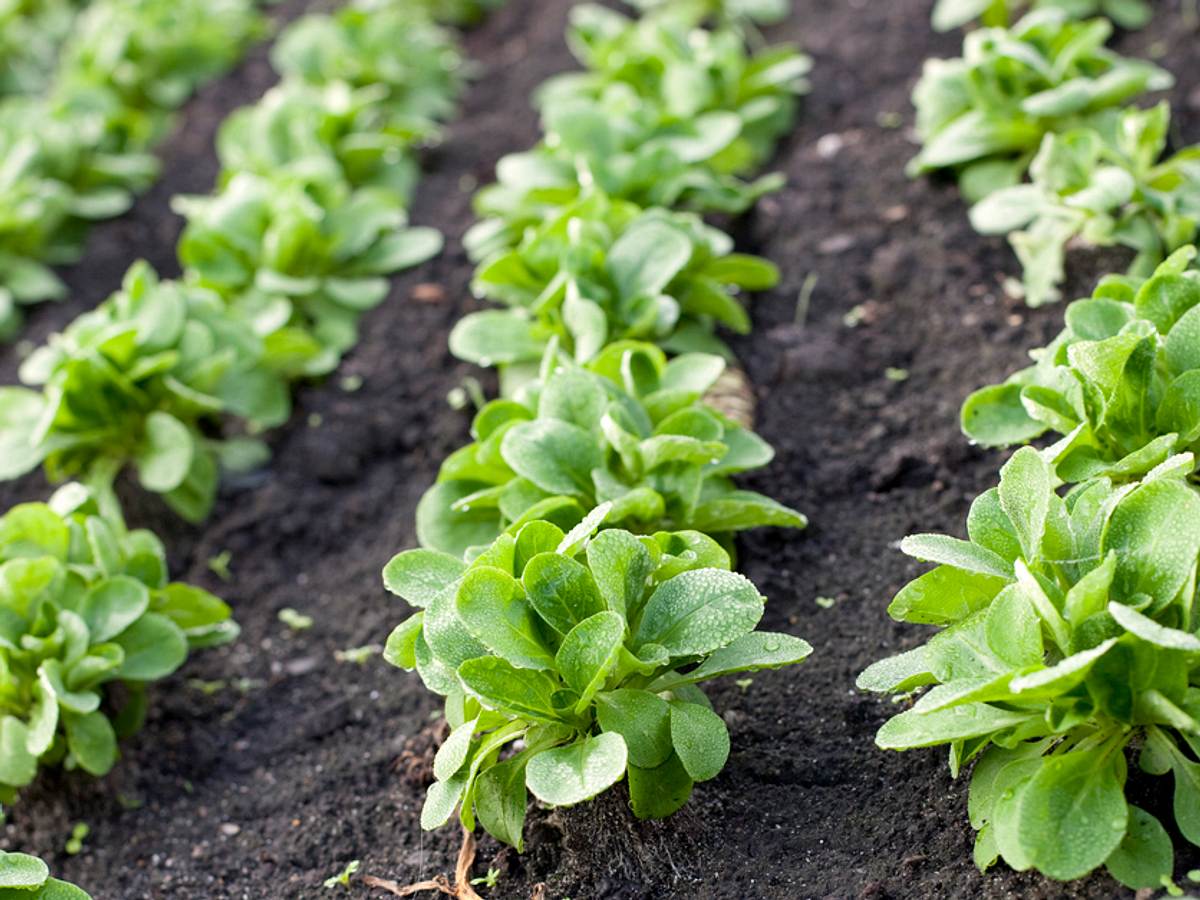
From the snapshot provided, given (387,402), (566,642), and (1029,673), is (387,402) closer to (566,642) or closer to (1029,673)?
(566,642)

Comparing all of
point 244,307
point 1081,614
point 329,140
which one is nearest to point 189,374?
point 244,307

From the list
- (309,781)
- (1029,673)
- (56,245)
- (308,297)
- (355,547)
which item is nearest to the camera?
(1029,673)

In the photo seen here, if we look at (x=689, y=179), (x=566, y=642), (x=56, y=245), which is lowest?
(x=56, y=245)

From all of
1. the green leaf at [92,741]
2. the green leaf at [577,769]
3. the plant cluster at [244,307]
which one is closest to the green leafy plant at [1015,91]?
the plant cluster at [244,307]

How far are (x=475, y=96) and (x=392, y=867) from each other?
4117 mm

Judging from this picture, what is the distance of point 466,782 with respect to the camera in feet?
8.09

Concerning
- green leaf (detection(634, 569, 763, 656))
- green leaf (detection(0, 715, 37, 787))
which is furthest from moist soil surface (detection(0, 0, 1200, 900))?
green leaf (detection(634, 569, 763, 656))

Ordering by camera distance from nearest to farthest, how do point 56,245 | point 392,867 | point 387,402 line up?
point 392,867
point 387,402
point 56,245

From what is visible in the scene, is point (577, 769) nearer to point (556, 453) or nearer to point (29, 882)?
point (556, 453)

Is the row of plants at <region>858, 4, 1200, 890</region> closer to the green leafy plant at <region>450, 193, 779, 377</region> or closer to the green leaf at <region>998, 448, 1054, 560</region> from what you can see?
the green leaf at <region>998, 448, 1054, 560</region>

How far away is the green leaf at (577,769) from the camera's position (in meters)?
2.26

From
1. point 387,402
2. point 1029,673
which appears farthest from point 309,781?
point 1029,673

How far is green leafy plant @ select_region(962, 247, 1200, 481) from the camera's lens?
101 inches

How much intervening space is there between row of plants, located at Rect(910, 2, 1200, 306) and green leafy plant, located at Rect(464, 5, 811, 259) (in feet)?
2.06
